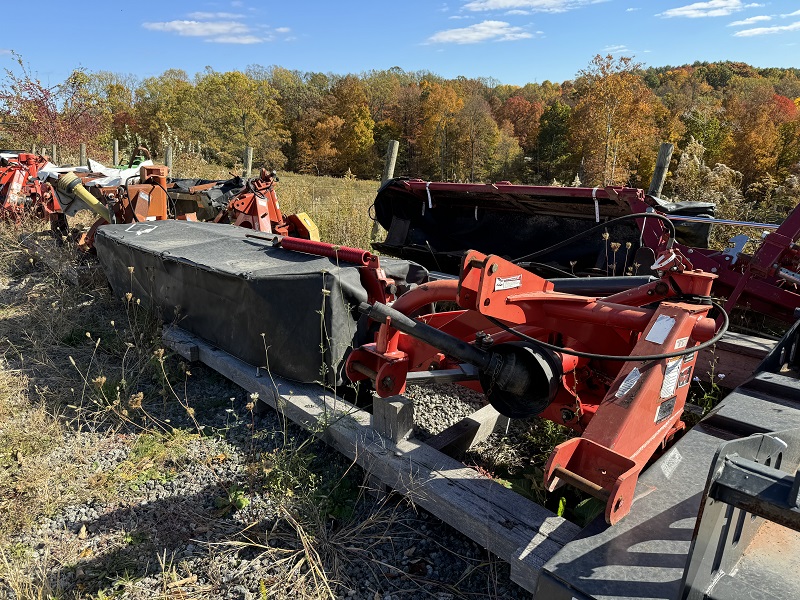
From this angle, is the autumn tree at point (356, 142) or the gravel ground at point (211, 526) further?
the autumn tree at point (356, 142)

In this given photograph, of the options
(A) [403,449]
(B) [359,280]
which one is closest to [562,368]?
(A) [403,449]

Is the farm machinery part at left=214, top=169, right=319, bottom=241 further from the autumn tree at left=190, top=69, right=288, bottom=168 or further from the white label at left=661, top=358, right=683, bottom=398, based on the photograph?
the autumn tree at left=190, top=69, right=288, bottom=168

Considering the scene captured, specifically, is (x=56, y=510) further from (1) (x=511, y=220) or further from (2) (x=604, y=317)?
(1) (x=511, y=220)

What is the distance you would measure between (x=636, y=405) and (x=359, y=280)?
174cm

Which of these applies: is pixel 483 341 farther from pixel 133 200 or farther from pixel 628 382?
pixel 133 200

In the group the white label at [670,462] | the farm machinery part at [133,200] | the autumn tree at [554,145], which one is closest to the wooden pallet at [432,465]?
the white label at [670,462]

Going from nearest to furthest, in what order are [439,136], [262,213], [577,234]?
[577,234] → [262,213] → [439,136]

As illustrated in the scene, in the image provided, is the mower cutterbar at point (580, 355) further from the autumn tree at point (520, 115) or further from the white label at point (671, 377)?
the autumn tree at point (520, 115)

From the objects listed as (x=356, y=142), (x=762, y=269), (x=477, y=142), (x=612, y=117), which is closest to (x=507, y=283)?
(x=762, y=269)

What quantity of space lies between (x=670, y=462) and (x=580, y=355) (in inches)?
20.2

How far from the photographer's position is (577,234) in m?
4.06

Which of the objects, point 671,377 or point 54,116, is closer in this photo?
point 671,377

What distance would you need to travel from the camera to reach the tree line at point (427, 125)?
21328 mm

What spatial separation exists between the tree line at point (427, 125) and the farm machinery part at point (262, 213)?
37.3 ft
